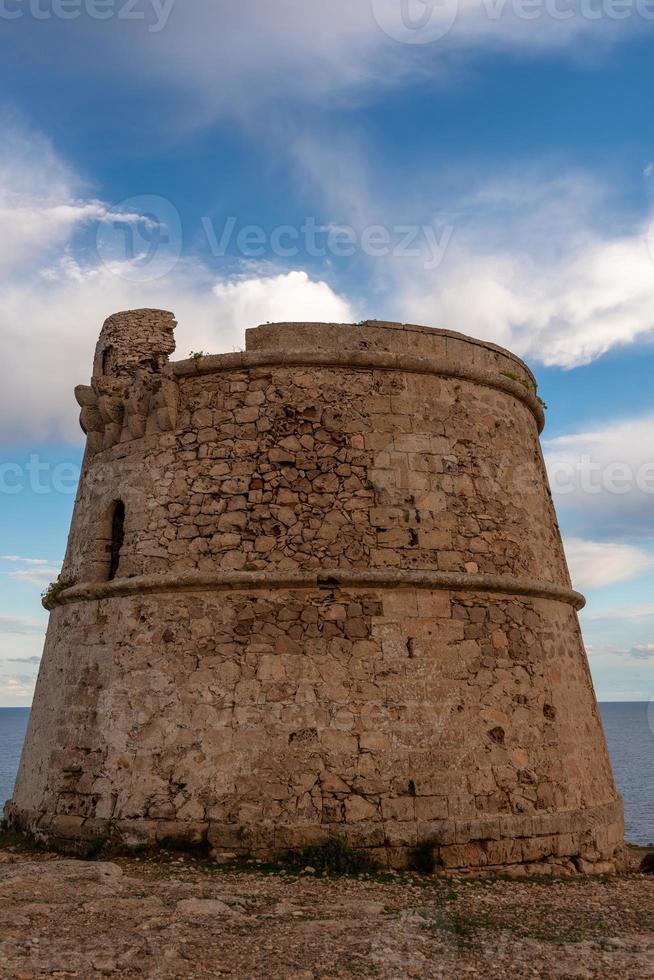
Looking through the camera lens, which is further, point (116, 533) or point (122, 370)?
point (122, 370)

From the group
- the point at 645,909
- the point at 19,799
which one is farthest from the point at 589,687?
the point at 19,799

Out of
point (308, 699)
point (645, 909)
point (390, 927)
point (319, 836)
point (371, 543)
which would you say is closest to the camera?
point (390, 927)

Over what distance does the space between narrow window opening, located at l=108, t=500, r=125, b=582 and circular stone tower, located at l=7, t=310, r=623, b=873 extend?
0.04 meters

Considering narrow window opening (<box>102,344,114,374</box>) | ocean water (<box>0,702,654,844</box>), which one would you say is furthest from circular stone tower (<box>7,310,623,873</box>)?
ocean water (<box>0,702,654,844</box>)

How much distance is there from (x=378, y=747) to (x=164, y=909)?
2.27 metres

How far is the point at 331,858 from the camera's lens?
6.21 meters

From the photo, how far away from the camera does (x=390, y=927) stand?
4.86m

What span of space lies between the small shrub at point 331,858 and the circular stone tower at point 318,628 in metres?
0.10

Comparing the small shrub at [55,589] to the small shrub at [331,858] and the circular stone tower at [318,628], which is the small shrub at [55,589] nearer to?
the circular stone tower at [318,628]

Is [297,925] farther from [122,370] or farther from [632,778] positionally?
[632,778]

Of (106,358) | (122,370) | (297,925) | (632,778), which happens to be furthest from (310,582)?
(632,778)

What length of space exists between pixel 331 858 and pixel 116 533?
148 inches

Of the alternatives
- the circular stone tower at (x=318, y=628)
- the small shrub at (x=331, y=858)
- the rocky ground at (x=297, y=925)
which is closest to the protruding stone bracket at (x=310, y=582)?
the circular stone tower at (x=318, y=628)

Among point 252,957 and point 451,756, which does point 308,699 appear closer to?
point 451,756
